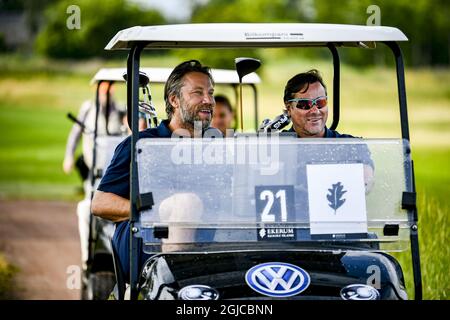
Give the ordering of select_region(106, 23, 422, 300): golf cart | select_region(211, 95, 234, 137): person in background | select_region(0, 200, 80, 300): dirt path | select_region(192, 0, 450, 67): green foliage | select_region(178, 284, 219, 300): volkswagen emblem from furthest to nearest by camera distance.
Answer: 1. select_region(192, 0, 450, 67): green foliage
2. select_region(0, 200, 80, 300): dirt path
3. select_region(211, 95, 234, 137): person in background
4. select_region(106, 23, 422, 300): golf cart
5. select_region(178, 284, 219, 300): volkswagen emblem

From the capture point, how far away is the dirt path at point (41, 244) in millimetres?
8297

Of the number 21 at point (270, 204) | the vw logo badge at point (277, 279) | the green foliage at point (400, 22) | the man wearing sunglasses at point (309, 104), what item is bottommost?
the vw logo badge at point (277, 279)

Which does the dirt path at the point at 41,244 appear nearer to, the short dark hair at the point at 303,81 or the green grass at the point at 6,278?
the green grass at the point at 6,278

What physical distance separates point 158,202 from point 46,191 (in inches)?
538

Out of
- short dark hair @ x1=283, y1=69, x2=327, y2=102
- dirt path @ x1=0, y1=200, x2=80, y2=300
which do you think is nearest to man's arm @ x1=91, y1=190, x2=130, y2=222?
short dark hair @ x1=283, y1=69, x2=327, y2=102

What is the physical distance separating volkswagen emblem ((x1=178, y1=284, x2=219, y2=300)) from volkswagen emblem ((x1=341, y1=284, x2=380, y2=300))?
47 cm

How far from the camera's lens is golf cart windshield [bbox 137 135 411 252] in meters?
3.84

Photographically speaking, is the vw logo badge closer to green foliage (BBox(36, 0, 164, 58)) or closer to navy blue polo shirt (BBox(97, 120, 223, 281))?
→ navy blue polo shirt (BBox(97, 120, 223, 281))

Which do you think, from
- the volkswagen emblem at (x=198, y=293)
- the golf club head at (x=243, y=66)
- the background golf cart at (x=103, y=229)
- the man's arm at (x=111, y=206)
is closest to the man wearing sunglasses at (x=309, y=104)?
the golf club head at (x=243, y=66)

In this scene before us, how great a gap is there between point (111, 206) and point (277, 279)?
36.9 inches

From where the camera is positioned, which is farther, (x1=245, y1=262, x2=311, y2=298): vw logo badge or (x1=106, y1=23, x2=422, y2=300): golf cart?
(x1=106, y1=23, x2=422, y2=300): golf cart

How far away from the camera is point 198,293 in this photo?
3.58 metres

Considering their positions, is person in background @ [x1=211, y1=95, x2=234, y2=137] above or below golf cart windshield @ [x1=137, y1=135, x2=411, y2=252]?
above

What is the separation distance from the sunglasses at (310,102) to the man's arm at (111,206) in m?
0.95
